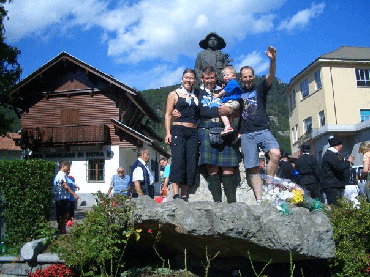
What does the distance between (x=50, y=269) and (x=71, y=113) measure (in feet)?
68.3

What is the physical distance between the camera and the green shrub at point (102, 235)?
4.20m

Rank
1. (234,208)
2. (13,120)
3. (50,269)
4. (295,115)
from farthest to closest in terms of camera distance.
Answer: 1. (295,115)
2. (13,120)
3. (50,269)
4. (234,208)

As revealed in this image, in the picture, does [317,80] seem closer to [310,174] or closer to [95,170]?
[95,170]

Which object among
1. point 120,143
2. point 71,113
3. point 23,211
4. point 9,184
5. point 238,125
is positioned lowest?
point 23,211

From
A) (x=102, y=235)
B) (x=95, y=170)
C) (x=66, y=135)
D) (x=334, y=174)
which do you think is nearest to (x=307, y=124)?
(x=95, y=170)

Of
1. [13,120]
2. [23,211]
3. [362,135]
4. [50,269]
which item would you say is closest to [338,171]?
[50,269]

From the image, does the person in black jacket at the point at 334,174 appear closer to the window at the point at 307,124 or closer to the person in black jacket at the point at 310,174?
the person in black jacket at the point at 310,174

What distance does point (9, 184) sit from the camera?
6773 mm

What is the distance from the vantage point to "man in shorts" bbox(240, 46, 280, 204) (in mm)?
5062

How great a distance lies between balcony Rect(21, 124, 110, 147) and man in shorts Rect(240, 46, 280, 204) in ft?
59.4

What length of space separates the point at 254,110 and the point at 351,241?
2.05 metres

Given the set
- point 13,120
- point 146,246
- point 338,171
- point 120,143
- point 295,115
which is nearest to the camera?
point 146,246

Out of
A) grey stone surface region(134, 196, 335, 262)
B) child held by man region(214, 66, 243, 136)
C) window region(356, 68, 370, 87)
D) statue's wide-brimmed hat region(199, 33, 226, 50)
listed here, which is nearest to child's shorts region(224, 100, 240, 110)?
child held by man region(214, 66, 243, 136)

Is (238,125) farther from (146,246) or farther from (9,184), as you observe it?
(9,184)
